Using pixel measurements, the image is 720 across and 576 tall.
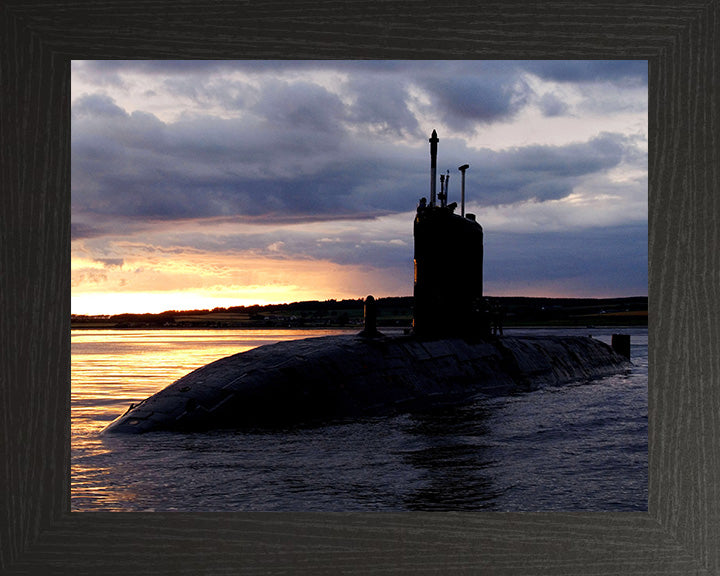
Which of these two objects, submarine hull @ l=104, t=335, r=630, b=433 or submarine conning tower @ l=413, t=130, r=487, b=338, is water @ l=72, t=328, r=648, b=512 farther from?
submarine conning tower @ l=413, t=130, r=487, b=338

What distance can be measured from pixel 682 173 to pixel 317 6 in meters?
1.34

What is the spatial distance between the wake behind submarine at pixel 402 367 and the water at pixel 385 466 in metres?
0.48

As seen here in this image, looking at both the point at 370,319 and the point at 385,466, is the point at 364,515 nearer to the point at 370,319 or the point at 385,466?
the point at 385,466

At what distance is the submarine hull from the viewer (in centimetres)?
1209

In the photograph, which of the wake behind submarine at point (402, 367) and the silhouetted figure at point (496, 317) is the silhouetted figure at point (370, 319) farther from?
the silhouetted figure at point (496, 317)

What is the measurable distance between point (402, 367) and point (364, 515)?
44.2 feet

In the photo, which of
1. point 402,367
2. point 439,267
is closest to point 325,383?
point 402,367

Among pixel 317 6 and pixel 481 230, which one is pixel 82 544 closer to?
pixel 317 6

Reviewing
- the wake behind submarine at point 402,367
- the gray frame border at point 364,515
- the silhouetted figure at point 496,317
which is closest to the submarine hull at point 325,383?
the wake behind submarine at point 402,367

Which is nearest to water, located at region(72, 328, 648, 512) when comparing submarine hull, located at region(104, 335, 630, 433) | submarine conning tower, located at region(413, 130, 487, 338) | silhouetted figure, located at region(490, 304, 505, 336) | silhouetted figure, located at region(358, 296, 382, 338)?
submarine hull, located at region(104, 335, 630, 433)

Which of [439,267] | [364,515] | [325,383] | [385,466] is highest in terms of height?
[439,267]

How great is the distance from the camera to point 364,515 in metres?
2.45

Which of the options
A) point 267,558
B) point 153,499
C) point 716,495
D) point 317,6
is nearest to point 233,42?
point 317,6

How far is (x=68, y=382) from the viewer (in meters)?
2.45
